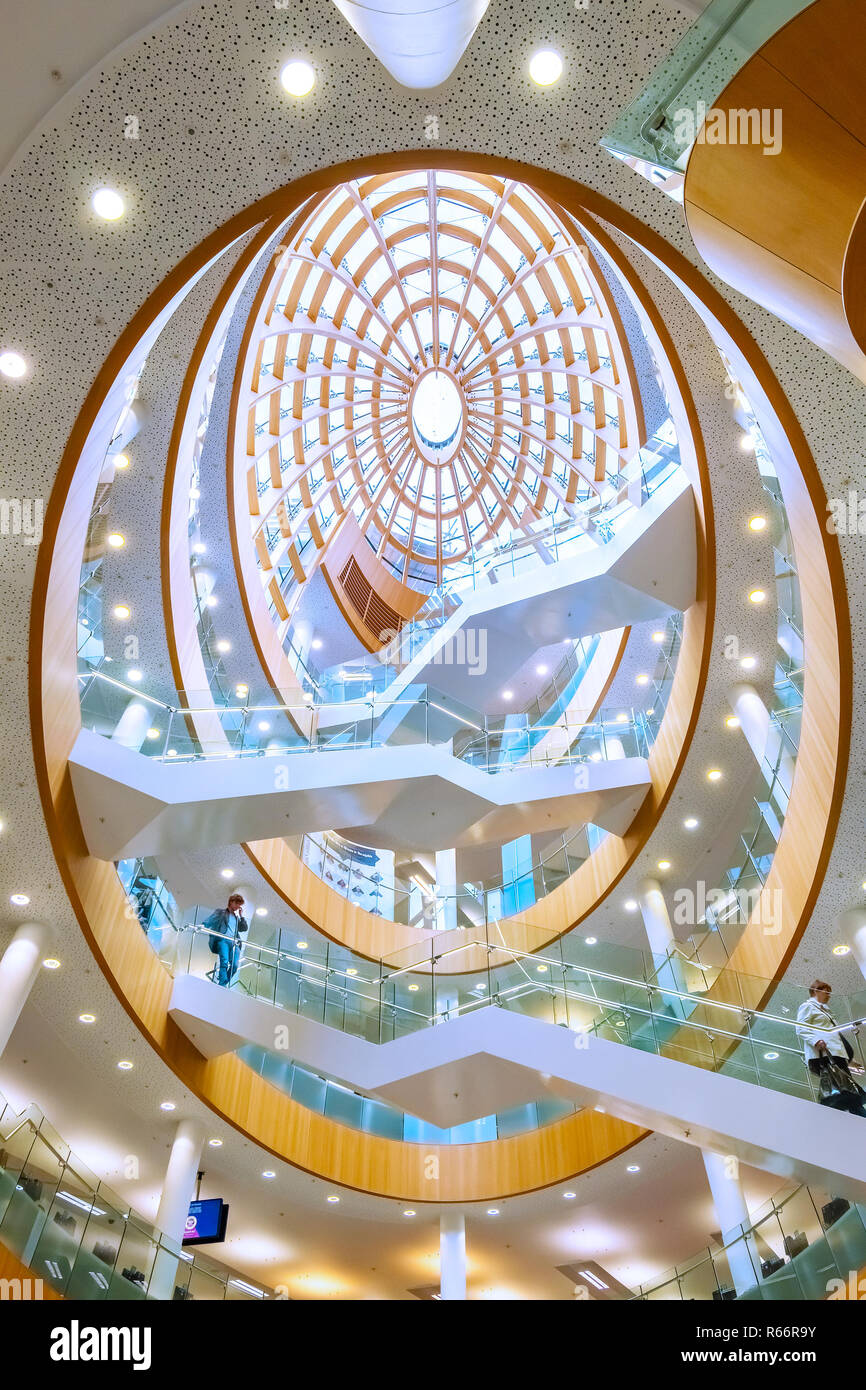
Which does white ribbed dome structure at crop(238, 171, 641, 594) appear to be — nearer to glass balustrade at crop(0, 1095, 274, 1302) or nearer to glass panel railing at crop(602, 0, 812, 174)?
glass balustrade at crop(0, 1095, 274, 1302)

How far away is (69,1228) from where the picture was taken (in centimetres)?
1052

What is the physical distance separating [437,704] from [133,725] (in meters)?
6.07

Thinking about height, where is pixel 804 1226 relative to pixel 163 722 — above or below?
below

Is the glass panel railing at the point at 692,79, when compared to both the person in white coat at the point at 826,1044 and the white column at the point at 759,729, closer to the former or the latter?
the person in white coat at the point at 826,1044

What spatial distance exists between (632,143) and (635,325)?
16327 millimetres

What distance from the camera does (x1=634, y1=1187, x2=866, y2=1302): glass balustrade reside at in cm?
929

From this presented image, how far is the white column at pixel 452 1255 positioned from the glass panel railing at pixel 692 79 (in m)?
17.4

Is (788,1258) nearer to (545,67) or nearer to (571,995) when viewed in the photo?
(571,995)

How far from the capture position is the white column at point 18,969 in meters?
11.8

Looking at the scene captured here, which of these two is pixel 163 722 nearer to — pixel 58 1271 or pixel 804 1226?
pixel 58 1271

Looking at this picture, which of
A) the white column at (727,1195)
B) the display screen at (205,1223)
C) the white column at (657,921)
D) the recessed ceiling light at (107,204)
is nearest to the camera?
the recessed ceiling light at (107,204)

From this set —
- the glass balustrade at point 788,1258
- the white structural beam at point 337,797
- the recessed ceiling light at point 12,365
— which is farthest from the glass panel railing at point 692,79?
the white structural beam at point 337,797

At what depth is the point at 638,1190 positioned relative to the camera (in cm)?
1739
